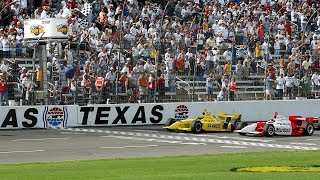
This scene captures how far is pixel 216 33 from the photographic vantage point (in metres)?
41.3

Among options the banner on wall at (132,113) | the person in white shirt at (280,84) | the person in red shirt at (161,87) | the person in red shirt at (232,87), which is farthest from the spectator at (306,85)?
the person in red shirt at (161,87)

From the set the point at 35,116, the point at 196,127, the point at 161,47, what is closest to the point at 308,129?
the point at 196,127

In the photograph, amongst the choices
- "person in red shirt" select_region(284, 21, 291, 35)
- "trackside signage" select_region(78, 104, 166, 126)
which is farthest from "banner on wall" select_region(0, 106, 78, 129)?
"person in red shirt" select_region(284, 21, 291, 35)

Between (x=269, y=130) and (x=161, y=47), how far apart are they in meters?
9.18

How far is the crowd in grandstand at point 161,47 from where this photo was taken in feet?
114

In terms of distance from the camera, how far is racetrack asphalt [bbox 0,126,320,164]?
24531 mm

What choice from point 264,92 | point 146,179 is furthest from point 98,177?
point 264,92

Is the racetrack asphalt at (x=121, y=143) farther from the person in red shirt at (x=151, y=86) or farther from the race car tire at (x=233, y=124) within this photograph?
the person in red shirt at (x=151, y=86)

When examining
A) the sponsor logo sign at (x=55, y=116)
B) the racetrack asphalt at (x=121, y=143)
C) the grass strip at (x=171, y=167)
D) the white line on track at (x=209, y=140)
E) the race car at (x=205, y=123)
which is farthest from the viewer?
the sponsor logo sign at (x=55, y=116)

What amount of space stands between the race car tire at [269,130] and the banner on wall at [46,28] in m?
8.48

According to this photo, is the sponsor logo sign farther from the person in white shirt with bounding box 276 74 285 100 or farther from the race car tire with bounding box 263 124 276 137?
the person in white shirt with bounding box 276 74 285 100

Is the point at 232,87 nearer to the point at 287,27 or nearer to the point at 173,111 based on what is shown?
the point at 173,111

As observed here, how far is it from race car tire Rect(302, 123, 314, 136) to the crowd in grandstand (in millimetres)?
6233

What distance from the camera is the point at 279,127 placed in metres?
31.2
